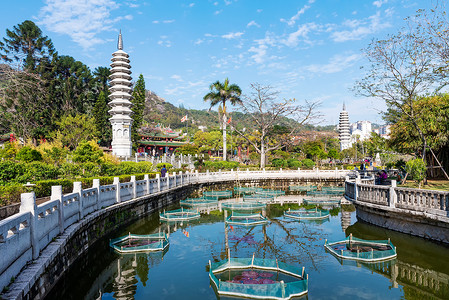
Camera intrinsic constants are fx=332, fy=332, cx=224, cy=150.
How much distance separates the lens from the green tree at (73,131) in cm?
4394

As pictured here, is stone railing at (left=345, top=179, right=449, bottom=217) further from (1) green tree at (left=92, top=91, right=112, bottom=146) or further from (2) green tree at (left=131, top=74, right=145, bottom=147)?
(1) green tree at (left=92, top=91, right=112, bottom=146)

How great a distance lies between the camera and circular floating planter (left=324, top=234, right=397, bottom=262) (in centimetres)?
1193

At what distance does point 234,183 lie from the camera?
39281 millimetres

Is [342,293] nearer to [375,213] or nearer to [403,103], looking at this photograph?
[375,213]

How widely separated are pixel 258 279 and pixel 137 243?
627 centimetres

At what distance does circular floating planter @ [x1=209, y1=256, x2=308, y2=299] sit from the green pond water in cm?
42

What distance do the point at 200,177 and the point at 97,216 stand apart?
22288 mm

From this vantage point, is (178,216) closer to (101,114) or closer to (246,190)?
(246,190)

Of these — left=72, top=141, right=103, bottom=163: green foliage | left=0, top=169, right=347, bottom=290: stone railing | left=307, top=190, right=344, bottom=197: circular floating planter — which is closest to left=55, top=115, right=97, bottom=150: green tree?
left=72, top=141, right=103, bottom=163: green foliage

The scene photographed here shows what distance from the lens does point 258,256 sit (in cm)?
1315

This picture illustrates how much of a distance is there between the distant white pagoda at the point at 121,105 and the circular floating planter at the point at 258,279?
33524 millimetres

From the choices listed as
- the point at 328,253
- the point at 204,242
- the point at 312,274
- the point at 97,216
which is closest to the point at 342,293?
the point at 312,274

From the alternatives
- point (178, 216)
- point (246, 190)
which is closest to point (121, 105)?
point (246, 190)

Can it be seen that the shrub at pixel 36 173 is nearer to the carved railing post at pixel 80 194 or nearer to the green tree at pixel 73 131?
Answer: the carved railing post at pixel 80 194
